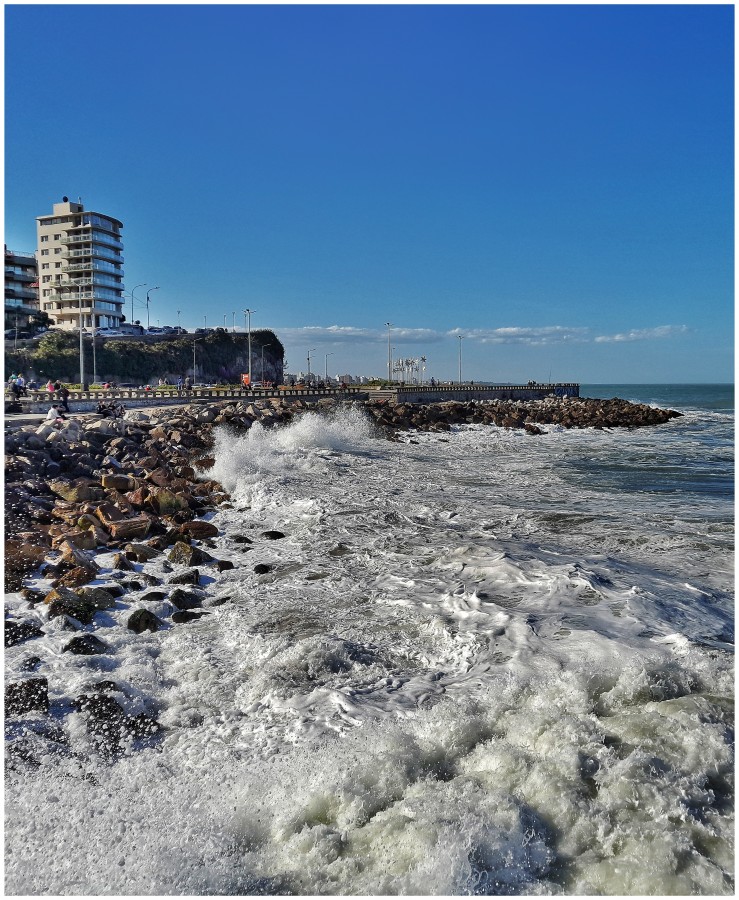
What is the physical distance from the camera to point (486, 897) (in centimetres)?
311

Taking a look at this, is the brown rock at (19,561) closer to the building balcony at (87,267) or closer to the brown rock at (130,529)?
the brown rock at (130,529)

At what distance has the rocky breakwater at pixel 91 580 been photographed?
4.83 metres

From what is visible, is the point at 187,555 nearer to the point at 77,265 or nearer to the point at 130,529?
the point at 130,529

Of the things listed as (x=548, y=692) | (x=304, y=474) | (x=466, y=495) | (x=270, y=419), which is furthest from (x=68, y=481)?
(x=270, y=419)

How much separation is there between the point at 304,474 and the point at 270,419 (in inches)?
538

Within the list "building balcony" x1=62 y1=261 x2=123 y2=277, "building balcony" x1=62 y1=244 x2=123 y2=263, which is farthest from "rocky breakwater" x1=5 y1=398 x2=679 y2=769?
"building balcony" x1=62 y1=244 x2=123 y2=263

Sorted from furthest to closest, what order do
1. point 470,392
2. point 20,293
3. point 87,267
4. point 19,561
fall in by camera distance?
point 20,293 < point 87,267 < point 470,392 < point 19,561

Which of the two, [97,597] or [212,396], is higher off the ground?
[212,396]

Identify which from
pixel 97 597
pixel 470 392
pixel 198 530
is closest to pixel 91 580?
pixel 97 597

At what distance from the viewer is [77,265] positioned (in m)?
88.9

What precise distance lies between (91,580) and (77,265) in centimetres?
9297

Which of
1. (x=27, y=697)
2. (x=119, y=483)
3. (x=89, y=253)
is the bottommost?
(x=27, y=697)

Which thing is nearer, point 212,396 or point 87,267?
point 212,396

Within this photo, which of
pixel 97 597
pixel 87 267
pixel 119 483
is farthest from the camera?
pixel 87 267
